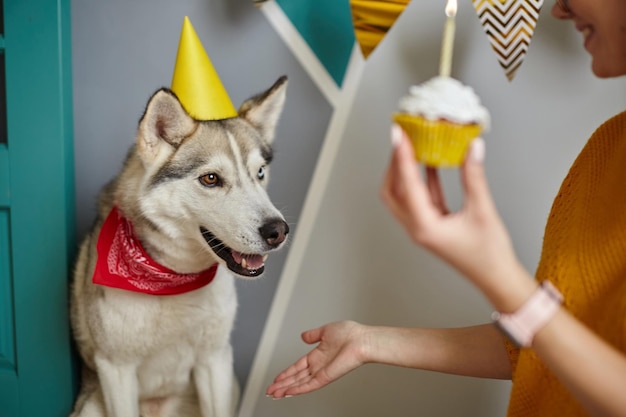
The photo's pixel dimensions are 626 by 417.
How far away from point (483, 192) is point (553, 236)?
49 cm

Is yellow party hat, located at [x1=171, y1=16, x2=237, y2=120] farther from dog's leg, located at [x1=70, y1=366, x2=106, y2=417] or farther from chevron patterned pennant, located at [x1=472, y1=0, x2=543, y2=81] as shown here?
dog's leg, located at [x1=70, y1=366, x2=106, y2=417]

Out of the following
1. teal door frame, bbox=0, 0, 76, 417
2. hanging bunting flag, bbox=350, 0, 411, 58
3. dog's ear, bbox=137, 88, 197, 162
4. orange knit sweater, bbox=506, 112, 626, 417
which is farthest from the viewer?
teal door frame, bbox=0, 0, 76, 417

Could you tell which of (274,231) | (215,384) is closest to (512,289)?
(274,231)

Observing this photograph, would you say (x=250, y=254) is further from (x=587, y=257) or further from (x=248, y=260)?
(x=587, y=257)

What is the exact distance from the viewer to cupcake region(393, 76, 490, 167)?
0.63 m

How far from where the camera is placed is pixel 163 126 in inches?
49.5

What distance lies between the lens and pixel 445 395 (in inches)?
66.9

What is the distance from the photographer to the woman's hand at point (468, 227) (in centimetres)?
60

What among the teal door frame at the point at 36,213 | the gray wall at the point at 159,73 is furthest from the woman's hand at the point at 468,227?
the teal door frame at the point at 36,213

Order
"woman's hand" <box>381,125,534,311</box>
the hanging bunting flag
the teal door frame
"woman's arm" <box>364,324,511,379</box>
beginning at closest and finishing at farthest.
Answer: "woman's hand" <box>381,125,534,311</box> < "woman's arm" <box>364,324,511,379</box> < the hanging bunting flag < the teal door frame

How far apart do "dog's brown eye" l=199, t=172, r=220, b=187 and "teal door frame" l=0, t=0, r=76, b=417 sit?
0.49 meters

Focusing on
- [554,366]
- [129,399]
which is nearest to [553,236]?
[554,366]

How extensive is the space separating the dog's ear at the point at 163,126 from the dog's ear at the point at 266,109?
0.15 metres

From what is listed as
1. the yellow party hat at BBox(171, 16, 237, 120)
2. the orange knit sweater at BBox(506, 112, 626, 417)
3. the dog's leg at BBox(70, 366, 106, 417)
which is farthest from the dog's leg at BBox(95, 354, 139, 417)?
the orange knit sweater at BBox(506, 112, 626, 417)
